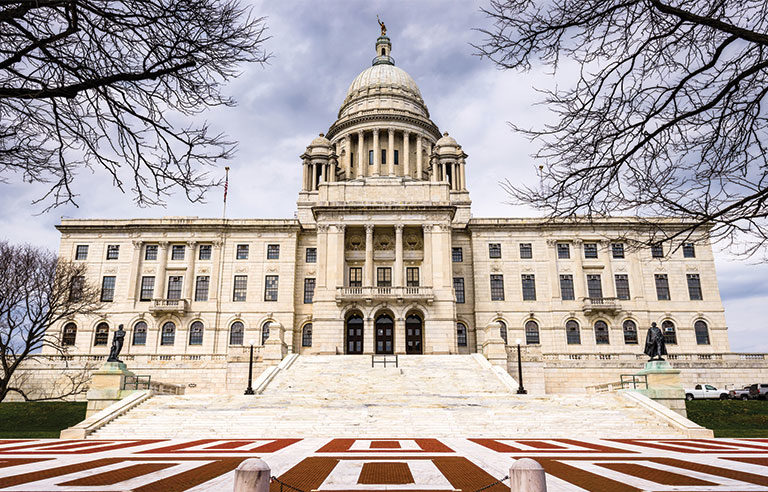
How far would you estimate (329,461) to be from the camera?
9906 mm

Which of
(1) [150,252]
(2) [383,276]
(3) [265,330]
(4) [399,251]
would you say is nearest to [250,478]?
(4) [399,251]

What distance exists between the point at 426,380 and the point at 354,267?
1878 centimetres

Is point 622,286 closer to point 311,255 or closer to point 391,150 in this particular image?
point 311,255

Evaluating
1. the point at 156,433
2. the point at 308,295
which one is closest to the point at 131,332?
the point at 308,295

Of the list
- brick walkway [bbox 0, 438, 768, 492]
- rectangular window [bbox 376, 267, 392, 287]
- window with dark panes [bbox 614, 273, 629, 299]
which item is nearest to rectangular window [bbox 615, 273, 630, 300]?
window with dark panes [bbox 614, 273, 629, 299]

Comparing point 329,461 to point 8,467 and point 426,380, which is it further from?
point 426,380

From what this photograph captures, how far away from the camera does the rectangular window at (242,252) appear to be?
48938 millimetres

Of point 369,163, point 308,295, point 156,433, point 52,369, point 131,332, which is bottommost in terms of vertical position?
point 156,433

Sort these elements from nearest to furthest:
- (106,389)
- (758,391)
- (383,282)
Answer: (106,389), (758,391), (383,282)

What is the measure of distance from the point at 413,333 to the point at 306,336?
9728 millimetres

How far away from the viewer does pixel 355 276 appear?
156 ft

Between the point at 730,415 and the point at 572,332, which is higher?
the point at 572,332

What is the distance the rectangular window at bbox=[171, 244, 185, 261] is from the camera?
48781 millimetres

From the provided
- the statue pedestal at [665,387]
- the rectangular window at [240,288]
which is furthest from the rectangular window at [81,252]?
the statue pedestal at [665,387]
